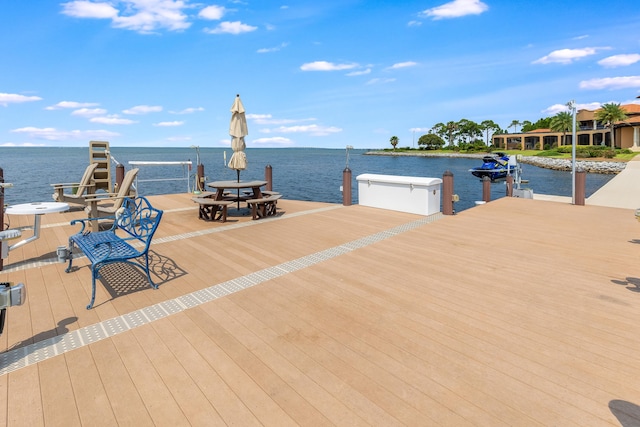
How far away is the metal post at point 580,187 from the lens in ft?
31.9

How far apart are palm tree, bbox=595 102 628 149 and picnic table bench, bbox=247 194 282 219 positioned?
67.8 metres

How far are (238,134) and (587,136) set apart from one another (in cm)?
8217

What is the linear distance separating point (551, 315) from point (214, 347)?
3.37m

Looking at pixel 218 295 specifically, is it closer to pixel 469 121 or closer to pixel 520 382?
pixel 520 382

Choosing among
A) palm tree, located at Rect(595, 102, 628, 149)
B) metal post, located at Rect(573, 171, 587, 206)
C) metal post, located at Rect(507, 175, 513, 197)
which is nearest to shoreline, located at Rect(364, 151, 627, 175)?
palm tree, located at Rect(595, 102, 628, 149)

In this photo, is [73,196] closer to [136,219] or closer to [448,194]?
[136,219]

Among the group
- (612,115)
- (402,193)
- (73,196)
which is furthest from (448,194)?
(612,115)

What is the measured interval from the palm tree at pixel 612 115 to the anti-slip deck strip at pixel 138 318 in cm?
6941

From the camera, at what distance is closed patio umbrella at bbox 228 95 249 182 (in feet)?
29.6

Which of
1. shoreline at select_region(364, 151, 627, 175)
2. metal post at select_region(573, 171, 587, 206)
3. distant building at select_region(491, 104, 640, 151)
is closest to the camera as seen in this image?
metal post at select_region(573, 171, 587, 206)

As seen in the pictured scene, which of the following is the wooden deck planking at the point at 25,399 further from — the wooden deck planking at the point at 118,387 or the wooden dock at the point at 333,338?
the wooden deck planking at the point at 118,387

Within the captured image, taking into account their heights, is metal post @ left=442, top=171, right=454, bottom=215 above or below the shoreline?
below

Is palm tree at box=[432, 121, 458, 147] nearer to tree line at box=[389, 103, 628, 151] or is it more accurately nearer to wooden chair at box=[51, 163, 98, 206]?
tree line at box=[389, 103, 628, 151]

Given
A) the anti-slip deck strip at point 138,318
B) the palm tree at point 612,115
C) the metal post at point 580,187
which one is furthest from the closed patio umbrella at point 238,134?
the palm tree at point 612,115
